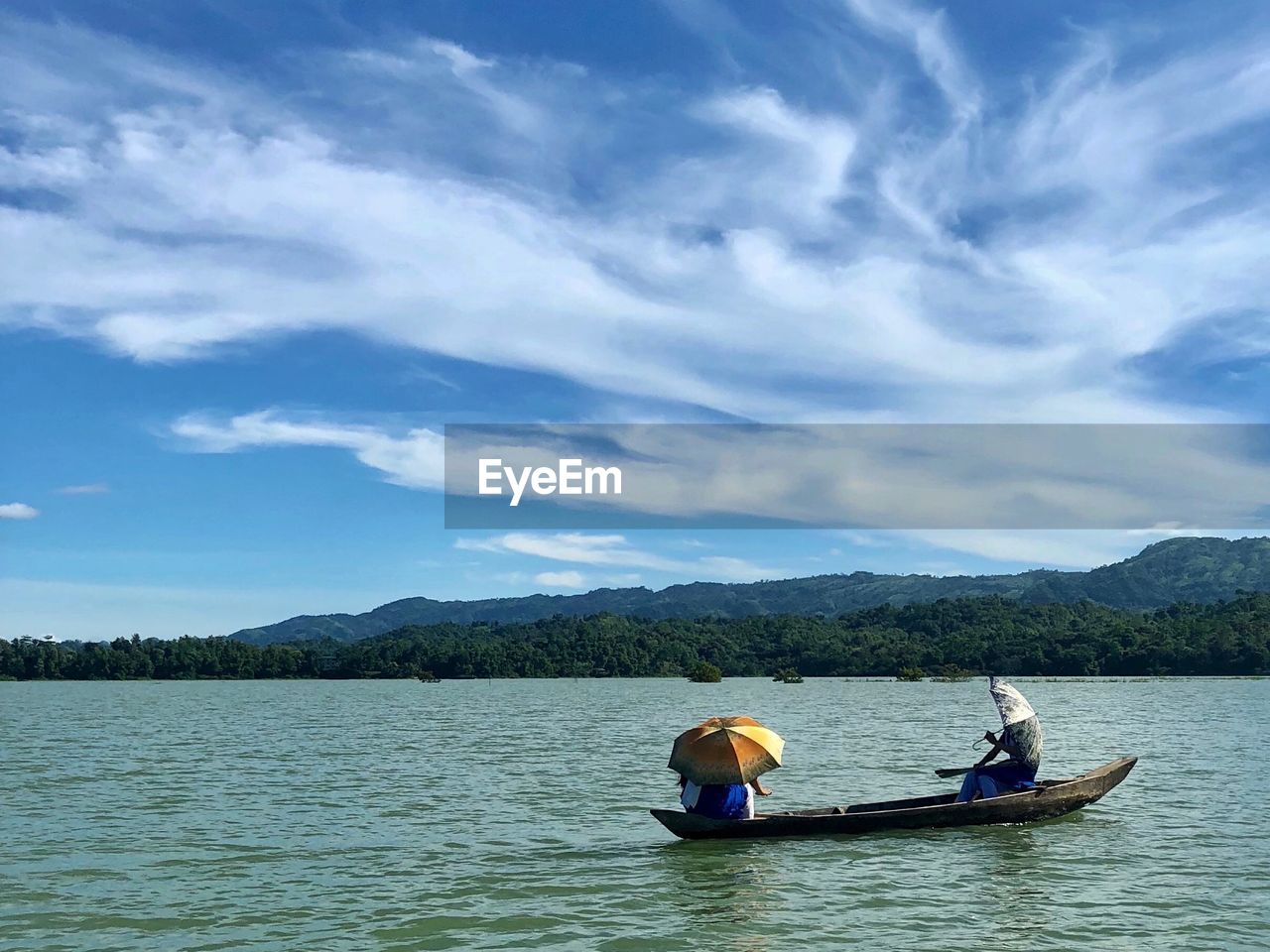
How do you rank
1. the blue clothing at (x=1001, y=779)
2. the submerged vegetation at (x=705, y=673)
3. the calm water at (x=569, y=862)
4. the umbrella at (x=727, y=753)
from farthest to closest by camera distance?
the submerged vegetation at (x=705, y=673) → the blue clothing at (x=1001, y=779) → the umbrella at (x=727, y=753) → the calm water at (x=569, y=862)

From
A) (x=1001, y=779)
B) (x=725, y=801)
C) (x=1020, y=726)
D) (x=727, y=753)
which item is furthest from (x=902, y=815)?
(x=727, y=753)

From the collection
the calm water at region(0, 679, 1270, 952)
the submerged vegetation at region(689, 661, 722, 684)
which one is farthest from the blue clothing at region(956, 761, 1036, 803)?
the submerged vegetation at region(689, 661, 722, 684)

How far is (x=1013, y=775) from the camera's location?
1000 inches

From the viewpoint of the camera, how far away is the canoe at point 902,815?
23.0 meters

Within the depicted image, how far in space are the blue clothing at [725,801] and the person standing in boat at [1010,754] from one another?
17.4 feet

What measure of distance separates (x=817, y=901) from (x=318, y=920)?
314 inches

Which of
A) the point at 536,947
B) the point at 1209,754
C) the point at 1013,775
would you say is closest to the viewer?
the point at 536,947

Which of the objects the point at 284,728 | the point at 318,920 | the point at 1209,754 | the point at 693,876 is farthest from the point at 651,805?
the point at 284,728

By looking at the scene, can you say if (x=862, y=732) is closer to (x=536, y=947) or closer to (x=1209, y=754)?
(x=1209, y=754)

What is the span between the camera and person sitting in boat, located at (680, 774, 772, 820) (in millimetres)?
23016

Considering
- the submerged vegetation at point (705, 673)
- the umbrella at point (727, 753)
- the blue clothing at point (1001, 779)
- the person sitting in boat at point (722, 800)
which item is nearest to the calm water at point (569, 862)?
the person sitting in boat at point (722, 800)

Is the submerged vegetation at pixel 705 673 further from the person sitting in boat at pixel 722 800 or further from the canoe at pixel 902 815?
the person sitting in boat at pixel 722 800

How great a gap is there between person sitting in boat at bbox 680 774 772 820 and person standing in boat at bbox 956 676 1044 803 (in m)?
5.21

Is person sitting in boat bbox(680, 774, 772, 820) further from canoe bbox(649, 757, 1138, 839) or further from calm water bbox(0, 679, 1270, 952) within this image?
calm water bbox(0, 679, 1270, 952)
